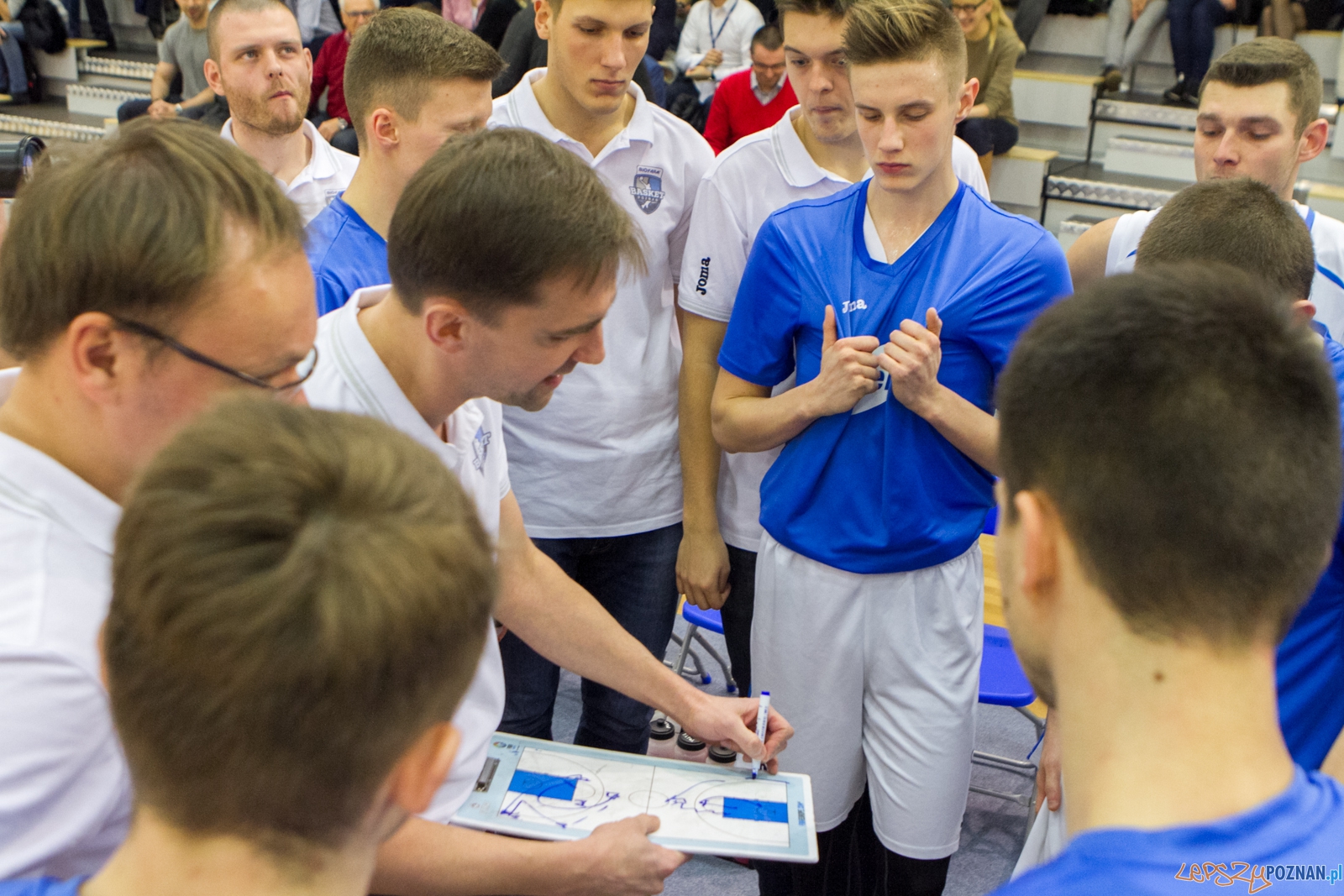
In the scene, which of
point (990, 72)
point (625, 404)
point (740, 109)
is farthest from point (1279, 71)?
point (990, 72)

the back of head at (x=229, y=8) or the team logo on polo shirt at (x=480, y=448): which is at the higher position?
the back of head at (x=229, y=8)

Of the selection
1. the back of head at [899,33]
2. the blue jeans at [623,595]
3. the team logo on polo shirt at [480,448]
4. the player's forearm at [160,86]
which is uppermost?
the back of head at [899,33]

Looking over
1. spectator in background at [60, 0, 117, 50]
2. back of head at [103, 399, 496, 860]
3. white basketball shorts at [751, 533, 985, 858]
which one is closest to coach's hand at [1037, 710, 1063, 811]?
white basketball shorts at [751, 533, 985, 858]

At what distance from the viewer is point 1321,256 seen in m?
2.56

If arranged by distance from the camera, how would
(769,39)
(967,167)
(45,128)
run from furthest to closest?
(45,128)
(769,39)
(967,167)

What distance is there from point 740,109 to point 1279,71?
13.4 ft

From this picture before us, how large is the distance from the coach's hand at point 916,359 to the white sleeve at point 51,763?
1.45m

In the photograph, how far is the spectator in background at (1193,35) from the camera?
8414 mm

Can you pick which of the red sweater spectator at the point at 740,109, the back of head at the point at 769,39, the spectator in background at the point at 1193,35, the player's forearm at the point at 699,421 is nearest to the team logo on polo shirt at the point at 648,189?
the player's forearm at the point at 699,421

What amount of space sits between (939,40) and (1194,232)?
75cm

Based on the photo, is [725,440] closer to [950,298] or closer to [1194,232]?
[950,298]

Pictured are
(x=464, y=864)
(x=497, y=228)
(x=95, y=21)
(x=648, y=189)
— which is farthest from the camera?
(x=95, y=21)

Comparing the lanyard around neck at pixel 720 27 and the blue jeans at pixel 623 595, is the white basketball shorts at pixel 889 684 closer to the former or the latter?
the blue jeans at pixel 623 595

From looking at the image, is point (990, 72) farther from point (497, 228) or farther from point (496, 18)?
point (497, 228)
